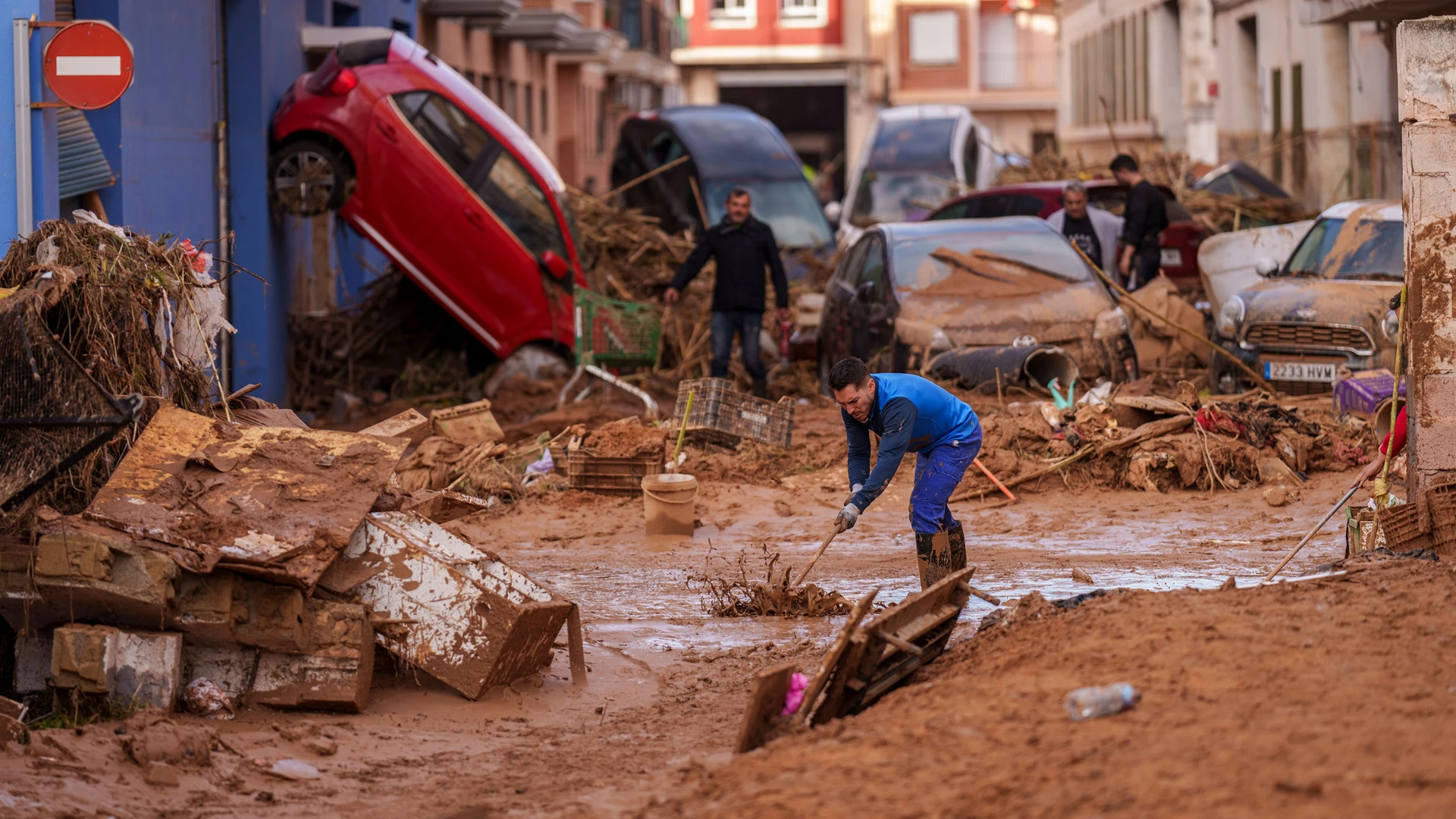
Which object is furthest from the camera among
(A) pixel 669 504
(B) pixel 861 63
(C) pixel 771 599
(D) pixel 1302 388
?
(B) pixel 861 63

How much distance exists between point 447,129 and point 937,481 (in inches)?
328

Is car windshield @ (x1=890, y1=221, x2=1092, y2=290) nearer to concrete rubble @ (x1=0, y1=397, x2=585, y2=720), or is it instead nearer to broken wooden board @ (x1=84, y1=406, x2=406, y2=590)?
concrete rubble @ (x1=0, y1=397, x2=585, y2=720)

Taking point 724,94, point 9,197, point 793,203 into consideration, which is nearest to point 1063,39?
point 724,94

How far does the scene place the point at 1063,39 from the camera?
164ft

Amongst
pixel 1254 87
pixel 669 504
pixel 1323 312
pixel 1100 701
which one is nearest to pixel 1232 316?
pixel 1323 312

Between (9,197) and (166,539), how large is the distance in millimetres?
4674

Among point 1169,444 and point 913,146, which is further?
point 913,146

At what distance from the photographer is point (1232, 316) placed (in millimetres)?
13531

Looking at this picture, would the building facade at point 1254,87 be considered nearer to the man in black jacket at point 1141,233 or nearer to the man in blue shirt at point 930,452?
the man in black jacket at point 1141,233

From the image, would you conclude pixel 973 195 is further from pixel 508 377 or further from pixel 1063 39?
pixel 1063 39

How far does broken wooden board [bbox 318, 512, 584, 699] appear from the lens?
7.02 m

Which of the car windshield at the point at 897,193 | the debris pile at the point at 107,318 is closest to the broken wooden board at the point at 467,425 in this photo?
the debris pile at the point at 107,318

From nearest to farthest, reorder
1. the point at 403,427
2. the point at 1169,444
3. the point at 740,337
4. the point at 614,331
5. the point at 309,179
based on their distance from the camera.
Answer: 1. the point at 403,427
2. the point at 1169,444
3. the point at 614,331
4. the point at 740,337
5. the point at 309,179

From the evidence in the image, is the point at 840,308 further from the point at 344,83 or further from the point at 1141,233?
A: the point at 344,83
